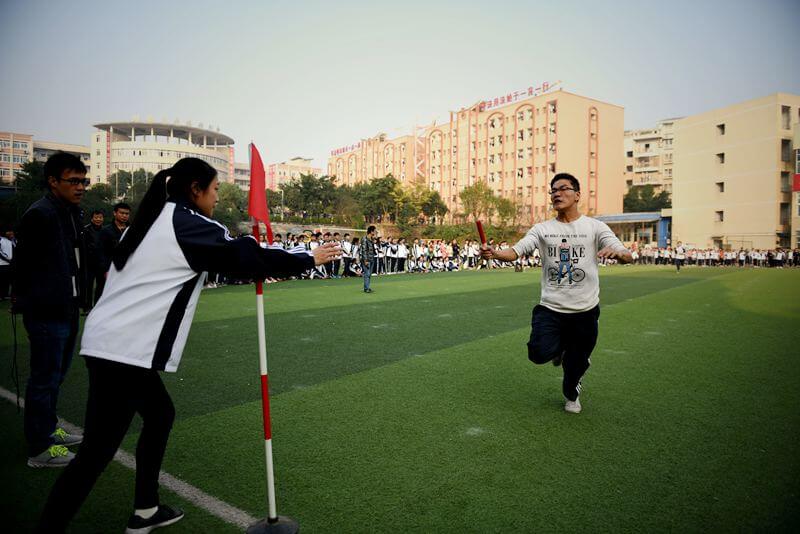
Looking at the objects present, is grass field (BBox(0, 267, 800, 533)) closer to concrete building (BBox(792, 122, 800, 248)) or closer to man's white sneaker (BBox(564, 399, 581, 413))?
man's white sneaker (BBox(564, 399, 581, 413))

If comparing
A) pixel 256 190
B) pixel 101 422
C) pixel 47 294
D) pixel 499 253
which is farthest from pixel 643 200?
pixel 101 422

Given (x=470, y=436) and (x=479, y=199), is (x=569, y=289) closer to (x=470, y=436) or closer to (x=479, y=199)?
(x=470, y=436)

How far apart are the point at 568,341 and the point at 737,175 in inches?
2239

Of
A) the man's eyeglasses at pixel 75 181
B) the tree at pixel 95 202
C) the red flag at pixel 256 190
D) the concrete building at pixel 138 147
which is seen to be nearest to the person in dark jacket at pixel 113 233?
the man's eyeglasses at pixel 75 181

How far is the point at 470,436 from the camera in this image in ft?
13.6

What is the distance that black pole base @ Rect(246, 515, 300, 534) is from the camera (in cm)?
267

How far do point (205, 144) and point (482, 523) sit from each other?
130 meters

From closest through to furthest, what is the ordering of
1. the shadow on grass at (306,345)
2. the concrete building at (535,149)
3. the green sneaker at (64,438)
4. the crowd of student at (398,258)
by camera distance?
1. the green sneaker at (64,438)
2. the shadow on grass at (306,345)
3. the crowd of student at (398,258)
4. the concrete building at (535,149)

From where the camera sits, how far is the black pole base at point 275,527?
2.67 meters

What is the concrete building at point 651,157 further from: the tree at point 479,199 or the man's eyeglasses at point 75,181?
the man's eyeglasses at point 75,181

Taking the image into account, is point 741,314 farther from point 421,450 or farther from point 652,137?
point 652,137

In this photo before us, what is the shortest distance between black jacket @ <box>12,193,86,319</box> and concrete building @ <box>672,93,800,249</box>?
55.4 m

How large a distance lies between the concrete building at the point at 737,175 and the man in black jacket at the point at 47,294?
2182 inches

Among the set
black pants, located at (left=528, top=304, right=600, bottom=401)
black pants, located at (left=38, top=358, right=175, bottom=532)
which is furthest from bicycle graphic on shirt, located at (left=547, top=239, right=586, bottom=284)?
black pants, located at (left=38, top=358, right=175, bottom=532)
